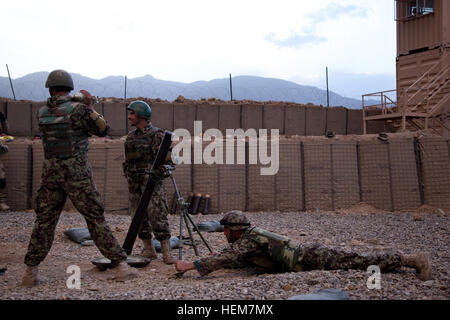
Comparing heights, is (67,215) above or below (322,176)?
below

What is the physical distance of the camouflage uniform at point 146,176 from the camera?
183 inches

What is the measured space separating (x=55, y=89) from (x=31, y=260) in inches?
61.1

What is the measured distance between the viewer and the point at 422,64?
552 inches

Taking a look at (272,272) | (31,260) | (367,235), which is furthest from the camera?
(367,235)

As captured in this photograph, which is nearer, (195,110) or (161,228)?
(161,228)

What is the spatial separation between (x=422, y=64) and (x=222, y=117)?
7131 millimetres

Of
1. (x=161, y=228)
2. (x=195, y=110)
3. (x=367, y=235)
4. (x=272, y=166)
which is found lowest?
(x=367, y=235)

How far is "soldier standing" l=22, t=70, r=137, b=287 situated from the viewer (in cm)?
361

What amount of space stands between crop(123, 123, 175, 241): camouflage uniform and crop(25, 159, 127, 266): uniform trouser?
39.5 inches

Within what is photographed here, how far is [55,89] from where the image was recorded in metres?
3.83

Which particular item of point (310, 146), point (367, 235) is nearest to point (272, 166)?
point (310, 146)

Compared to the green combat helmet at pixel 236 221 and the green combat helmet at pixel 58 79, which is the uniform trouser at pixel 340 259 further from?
the green combat helmet at pixel 58 79
